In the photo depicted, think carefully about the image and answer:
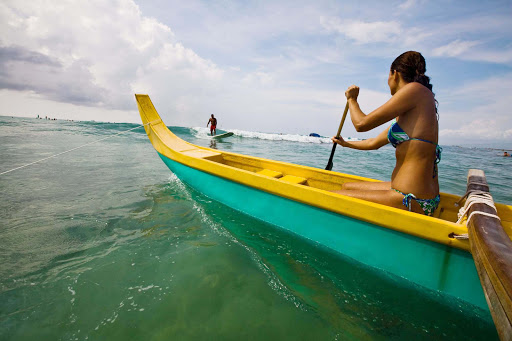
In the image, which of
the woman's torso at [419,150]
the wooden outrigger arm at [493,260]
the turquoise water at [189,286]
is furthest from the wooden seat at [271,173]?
the wooden outrigger arm at [493,260]

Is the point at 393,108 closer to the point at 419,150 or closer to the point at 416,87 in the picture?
the point at 416,87

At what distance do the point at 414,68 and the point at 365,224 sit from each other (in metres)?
1.64

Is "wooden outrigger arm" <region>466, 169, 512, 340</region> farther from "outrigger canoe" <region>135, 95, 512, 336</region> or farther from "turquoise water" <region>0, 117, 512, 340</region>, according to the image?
"turquoise water" <region>0, 117, 512, 340</region>

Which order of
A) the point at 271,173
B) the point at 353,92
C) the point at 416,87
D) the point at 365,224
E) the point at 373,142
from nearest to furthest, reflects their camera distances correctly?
the point at 416,87, the point at 365,224, the point at 353,92, the point at 373,142, the point at 271,173

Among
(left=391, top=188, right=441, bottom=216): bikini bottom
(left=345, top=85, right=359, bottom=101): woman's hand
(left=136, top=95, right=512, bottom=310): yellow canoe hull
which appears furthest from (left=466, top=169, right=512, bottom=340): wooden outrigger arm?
(left=345, top=85, right=359, bottom=101): woman's hand

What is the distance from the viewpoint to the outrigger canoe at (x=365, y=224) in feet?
6.40

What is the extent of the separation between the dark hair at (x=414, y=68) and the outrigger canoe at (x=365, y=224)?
1290mm

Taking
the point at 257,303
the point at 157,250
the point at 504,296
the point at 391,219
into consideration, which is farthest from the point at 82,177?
the point at 504,296

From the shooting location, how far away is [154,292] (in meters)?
2.04

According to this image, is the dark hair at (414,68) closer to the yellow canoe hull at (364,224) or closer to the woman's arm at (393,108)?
the woman's arm at (393,108)

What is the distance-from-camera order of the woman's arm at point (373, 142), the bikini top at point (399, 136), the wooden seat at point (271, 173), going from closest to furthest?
the bikini top at point (399, 136), the woman's arm at point (373, 142), the wooden seat at point (271, 173)

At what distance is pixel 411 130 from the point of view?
214 cm

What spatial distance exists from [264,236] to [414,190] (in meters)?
1.90

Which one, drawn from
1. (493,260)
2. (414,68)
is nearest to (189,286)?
(493,260)
